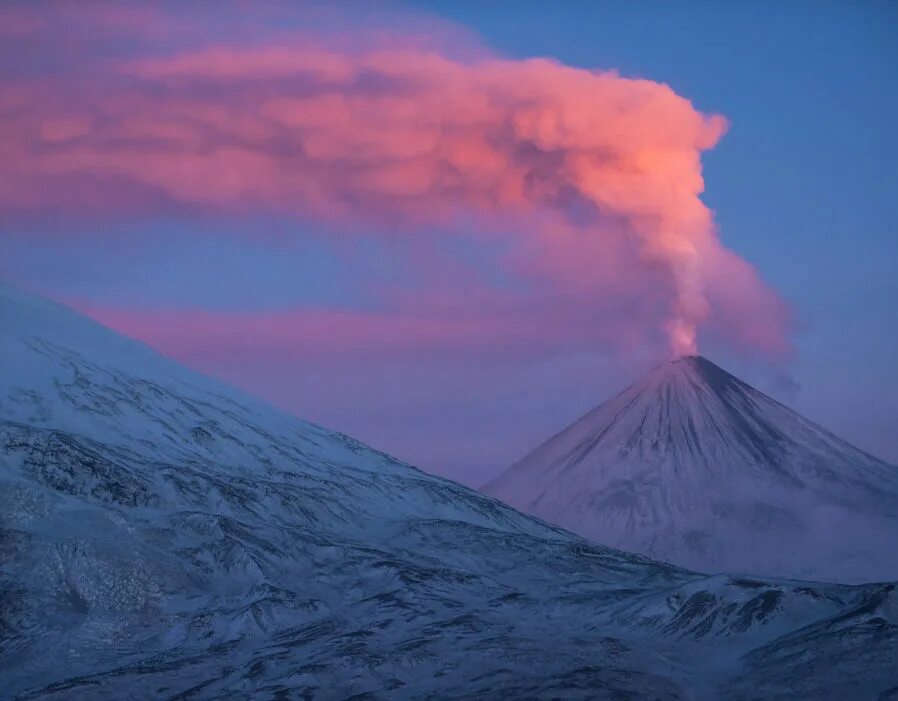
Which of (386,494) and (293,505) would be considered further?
(386,494)

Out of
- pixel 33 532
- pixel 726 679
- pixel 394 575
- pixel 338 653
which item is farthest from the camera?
pixel 394 575

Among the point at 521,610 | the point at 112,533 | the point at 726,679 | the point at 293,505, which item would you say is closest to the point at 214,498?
the point at 293,505

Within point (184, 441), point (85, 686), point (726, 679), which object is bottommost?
point (85, 686)

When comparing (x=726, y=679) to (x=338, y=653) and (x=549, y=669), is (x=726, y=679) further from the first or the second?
(x=338, y=653)

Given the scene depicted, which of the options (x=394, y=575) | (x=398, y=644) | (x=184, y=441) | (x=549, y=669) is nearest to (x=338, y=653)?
(x=398, y=644)

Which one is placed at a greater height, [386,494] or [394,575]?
[386,494]

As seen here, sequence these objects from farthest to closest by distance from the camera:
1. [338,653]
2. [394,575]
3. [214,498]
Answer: [214,498] < [394,575] < [338,653]
